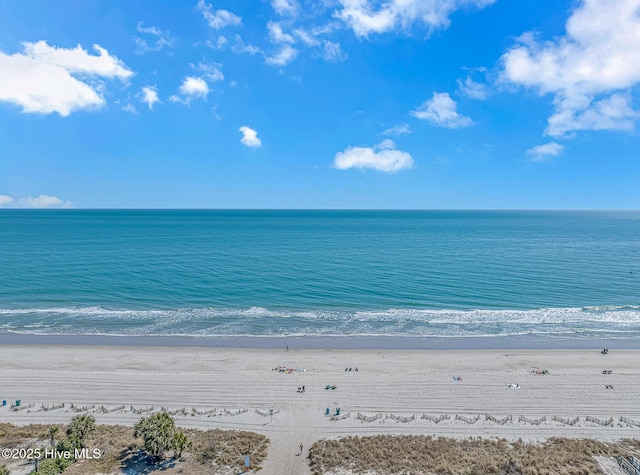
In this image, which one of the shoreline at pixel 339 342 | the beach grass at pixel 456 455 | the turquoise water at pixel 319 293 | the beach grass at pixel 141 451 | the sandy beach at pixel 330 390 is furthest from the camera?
the turquoise water at pixel 319 293

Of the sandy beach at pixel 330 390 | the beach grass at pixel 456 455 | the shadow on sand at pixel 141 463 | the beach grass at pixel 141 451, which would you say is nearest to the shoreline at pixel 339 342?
the sandy beach at pixel 330 390

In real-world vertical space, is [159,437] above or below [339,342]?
above

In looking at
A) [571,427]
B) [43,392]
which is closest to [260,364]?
[43,392]

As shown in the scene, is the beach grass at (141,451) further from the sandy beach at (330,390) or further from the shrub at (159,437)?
the sandy beach at (330,390)

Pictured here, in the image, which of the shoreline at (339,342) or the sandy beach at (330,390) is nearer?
the sandy beach at (330,390)

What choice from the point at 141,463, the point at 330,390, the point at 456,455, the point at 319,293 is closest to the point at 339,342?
the point at 330,390

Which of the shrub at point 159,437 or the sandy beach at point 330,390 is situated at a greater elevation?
the shrub at point 159,437

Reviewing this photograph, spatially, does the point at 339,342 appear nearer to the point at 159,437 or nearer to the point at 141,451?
the point at 141,451

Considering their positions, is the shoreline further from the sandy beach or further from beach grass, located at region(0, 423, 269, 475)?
beach grass, located at region(0, 423, 269, 475)

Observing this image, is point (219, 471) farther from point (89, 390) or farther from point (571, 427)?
point (571, 427)
